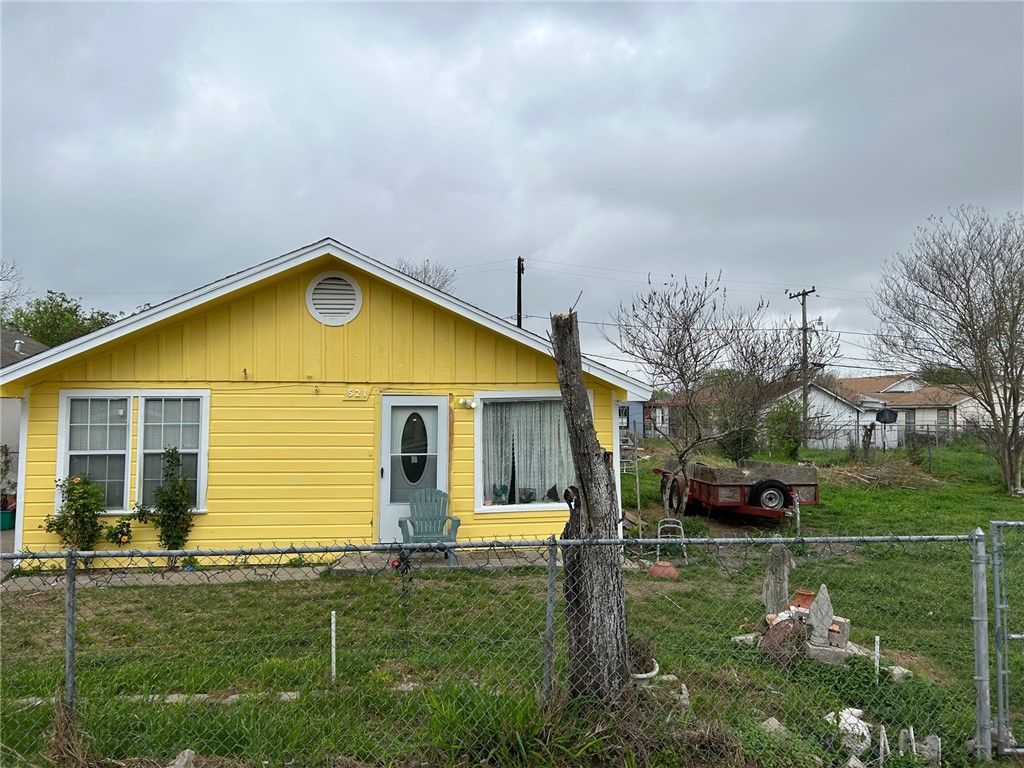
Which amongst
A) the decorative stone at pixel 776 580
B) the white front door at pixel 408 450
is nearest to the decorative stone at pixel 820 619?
the decorative stone at pixel 776 580

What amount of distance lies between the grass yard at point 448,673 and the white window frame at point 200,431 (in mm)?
1357

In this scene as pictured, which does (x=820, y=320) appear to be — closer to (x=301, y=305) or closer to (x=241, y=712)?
(x=301, y=305)

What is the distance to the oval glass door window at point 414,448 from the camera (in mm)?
8461

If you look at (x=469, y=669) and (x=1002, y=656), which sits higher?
(x=1002, y=656)

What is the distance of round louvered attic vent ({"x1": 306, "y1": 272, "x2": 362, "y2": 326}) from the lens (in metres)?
8.22

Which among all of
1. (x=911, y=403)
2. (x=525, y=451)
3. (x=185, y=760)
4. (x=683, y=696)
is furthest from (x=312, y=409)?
(x=911, y=403)

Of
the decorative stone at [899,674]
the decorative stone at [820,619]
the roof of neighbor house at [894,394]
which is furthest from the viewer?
the roof of neighbor house at [894,394]

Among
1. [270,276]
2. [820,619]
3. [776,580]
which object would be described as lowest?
[820,619]

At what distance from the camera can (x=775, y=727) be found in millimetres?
3426

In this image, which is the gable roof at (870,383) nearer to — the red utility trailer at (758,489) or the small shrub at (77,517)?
the red utility trailer at (758,489)

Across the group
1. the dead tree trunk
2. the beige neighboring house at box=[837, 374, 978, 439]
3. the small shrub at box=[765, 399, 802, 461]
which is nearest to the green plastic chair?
the dead tree trunk

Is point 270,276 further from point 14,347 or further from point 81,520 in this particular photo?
point 14,347

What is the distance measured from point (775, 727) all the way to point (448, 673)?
78.6 inches

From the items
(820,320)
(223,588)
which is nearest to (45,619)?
(223,588)
